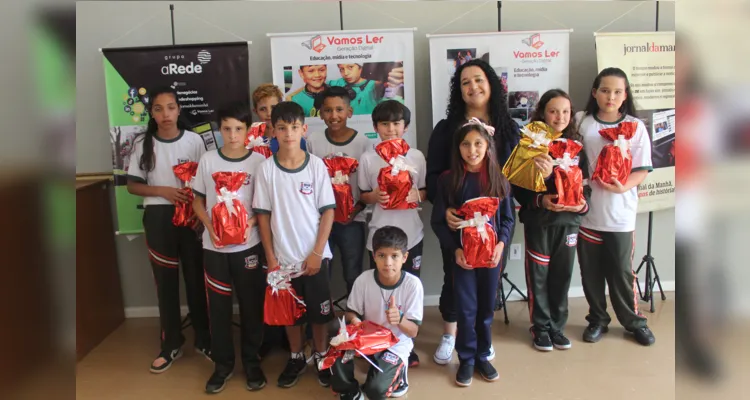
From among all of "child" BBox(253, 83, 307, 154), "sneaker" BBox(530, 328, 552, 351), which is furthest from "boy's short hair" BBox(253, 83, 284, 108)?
"sneaker" BBox(530, 328, 552, 351)

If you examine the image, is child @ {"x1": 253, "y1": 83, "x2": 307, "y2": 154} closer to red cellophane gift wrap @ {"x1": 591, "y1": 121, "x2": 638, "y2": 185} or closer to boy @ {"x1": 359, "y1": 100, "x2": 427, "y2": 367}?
boy @ {"x1": 359, "y1": 100, "x2": 427, "y2": 367}

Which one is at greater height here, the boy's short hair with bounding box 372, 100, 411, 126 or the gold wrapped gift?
the boy's short hair with bounding box 372, 100, 411, 126

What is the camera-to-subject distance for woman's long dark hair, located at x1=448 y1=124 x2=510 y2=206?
2.37m

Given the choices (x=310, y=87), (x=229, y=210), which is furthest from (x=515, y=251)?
(x=229, y=210)

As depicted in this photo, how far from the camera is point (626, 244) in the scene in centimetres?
279

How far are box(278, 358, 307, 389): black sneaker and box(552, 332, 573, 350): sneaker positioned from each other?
149 centimetres

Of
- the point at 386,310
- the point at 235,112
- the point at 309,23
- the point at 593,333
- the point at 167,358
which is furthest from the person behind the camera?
the point at 309,23

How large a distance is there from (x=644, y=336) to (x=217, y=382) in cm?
249

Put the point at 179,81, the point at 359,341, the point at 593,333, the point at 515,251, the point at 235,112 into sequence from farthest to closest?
1. the point at 515,251
2. the point at 179,81
3. the point at 593,333
4. the point at 235,112
5. the point at 359,341

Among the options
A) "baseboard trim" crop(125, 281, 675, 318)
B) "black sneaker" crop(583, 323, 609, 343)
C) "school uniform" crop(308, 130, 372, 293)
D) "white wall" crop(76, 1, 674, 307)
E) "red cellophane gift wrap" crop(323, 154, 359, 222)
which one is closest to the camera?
"red cellophane gift wrap" crop(323, 154, 359, 222)

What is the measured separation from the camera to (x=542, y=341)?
283 cm

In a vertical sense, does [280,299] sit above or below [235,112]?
below

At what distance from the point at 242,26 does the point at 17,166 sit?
127 inches

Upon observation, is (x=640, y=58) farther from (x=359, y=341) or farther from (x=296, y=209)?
(x=359, y=341)
